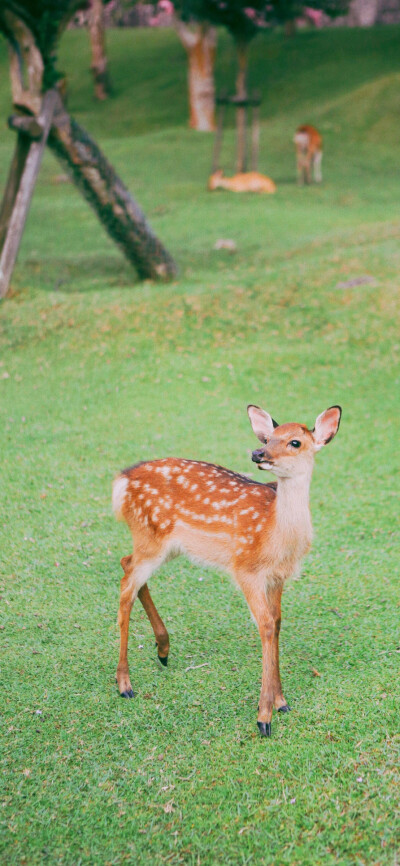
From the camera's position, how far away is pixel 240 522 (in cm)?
385

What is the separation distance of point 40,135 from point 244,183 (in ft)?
27.7

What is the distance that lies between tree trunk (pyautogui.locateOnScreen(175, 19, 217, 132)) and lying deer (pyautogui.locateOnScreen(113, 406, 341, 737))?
21.8 metres

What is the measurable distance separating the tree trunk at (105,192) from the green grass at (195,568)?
51cm

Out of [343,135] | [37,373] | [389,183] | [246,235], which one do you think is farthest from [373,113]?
[37,373]

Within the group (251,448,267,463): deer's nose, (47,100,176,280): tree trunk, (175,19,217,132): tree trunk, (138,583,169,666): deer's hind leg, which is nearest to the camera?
(251,448,267,463): deer's nose

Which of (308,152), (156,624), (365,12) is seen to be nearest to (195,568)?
(156,624)

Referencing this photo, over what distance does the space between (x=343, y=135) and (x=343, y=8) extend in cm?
461

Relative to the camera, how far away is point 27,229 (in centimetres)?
1576

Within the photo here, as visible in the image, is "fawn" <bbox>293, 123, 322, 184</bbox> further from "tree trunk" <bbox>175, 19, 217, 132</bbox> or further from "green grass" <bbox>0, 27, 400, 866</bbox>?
"tree trunk" <bbox>175, 19, 217, 132</bbox>

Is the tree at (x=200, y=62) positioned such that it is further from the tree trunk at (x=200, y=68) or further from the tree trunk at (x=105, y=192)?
the tree trunk at (x=105, y=192)

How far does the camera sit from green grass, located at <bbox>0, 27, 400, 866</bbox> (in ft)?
10.6

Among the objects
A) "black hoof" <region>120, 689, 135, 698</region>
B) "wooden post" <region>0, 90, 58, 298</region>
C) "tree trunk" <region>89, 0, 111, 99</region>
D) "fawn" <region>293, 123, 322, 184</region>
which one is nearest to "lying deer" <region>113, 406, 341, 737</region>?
"black hoof" <region>120, 689, 135, 698</region>

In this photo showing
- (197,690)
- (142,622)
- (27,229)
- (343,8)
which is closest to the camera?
(197,690)

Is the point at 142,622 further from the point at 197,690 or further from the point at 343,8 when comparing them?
the point at 343,8
